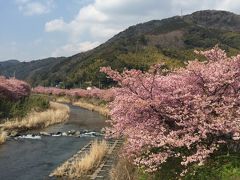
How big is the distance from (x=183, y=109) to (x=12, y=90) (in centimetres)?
3342

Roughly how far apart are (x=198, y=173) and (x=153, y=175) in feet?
5.65

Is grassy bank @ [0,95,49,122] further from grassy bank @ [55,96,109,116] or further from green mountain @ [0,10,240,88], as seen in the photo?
green mountain @ [0,10,240,88]

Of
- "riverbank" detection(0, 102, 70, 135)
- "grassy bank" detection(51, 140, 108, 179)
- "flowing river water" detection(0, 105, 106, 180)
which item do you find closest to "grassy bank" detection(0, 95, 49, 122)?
"riverbank" detection(0, 102, 70, 135)

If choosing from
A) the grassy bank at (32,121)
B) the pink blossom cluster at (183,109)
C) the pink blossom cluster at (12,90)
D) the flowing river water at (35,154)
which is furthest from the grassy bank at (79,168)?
the pink blossom cluster at (12,90)

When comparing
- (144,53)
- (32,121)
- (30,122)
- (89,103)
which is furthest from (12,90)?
(144,53)

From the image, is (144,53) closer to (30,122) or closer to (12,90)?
(12,90)

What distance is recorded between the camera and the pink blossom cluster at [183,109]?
1139 centimetres

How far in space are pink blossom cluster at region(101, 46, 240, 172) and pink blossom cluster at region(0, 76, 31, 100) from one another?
28.6m

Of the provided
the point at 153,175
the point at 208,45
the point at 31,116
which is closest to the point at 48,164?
the point at 153,175

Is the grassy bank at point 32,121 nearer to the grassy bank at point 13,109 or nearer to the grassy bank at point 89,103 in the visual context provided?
the grassy bank at point 13,109

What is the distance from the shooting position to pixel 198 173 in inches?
443

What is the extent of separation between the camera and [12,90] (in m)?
43.3

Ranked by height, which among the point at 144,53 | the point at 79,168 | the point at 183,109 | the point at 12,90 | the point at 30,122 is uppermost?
the point at 144,53

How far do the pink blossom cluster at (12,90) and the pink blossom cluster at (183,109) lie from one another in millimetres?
28574
